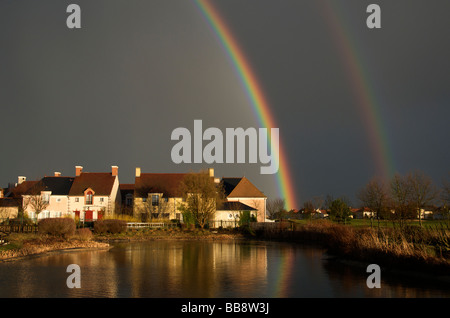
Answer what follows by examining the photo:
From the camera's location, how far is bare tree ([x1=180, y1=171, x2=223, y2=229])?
5687cm

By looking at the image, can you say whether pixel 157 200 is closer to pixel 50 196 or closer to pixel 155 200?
pixel 155 200

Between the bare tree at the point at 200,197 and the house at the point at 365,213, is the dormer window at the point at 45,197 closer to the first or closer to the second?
the bare tree at the point at 200,197

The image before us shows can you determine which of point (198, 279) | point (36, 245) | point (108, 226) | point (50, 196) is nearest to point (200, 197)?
point (108, 226)

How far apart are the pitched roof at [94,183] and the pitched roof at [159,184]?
426cm

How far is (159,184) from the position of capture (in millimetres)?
70312

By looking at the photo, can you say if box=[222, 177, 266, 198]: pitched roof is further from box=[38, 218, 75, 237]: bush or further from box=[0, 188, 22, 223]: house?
box=[38, 218, 75, 237]: bush

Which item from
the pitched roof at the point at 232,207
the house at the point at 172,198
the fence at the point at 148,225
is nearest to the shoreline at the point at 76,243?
the fence at the point at 148,225

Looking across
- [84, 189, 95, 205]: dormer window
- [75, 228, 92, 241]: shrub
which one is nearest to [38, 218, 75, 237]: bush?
[75, 228, 92, 241]: shrub

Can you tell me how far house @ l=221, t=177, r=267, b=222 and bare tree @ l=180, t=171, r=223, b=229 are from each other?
14.1 m

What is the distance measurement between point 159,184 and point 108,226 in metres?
21.8

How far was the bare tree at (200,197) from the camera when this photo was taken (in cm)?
5687

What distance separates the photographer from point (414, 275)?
66.1 ft
